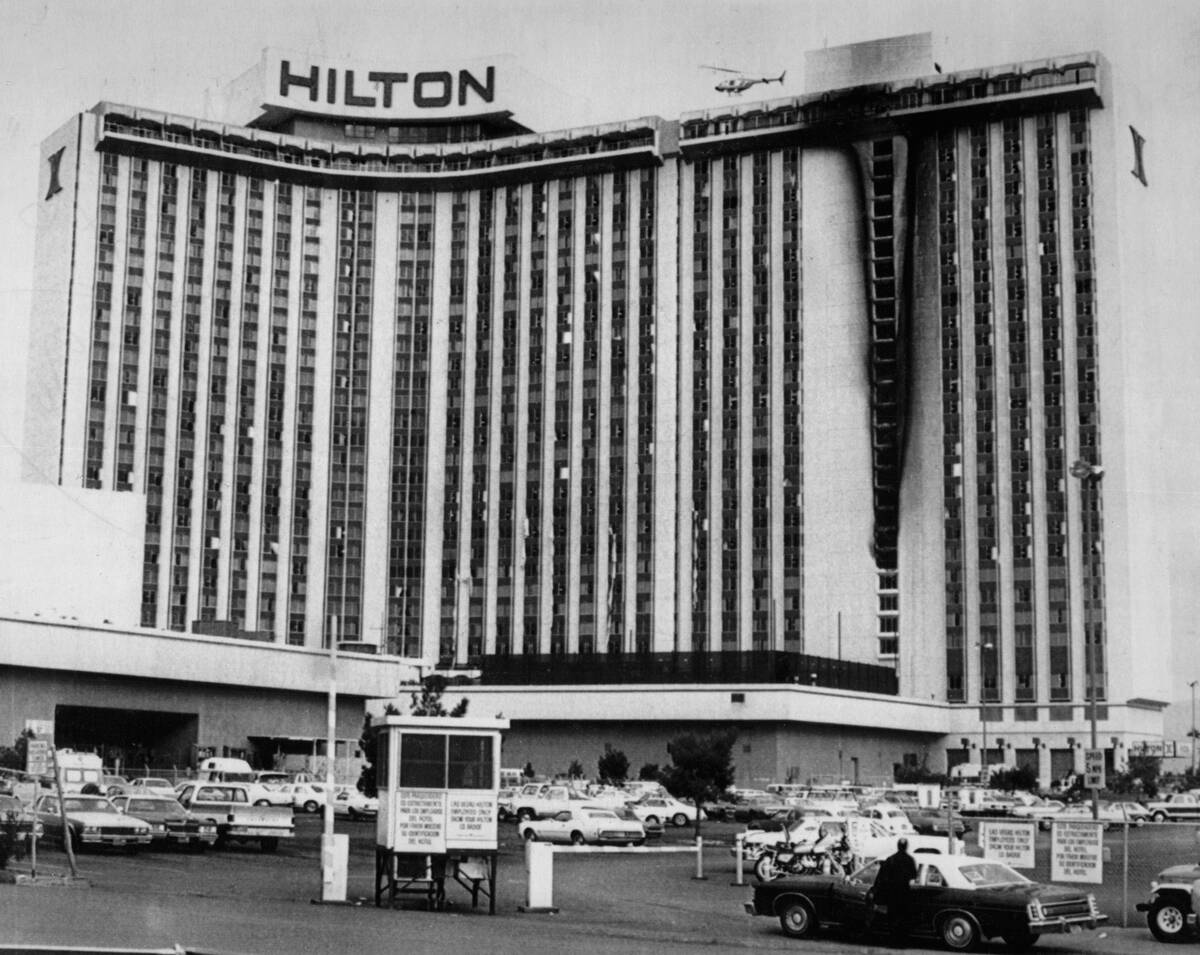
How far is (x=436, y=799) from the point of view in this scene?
99.7ft

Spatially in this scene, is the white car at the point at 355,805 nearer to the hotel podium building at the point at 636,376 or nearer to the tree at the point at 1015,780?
the tree at the point at 1015,780

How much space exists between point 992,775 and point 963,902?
89.7 metres

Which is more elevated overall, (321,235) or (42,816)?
(321,235)

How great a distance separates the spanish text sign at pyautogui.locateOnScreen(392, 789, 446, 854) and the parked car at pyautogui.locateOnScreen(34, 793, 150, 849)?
50.6 feet

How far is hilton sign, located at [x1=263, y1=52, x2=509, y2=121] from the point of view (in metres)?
158

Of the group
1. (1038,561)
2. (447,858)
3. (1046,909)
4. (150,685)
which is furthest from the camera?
(1038,561)

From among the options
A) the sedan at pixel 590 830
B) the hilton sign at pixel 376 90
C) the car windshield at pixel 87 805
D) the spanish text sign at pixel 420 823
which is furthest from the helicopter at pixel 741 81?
the spanish text sign at pixel 420 823

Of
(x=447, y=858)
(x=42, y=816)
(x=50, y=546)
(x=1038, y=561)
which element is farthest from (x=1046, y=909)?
(x=1038, y=561)

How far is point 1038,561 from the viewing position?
138375 mm

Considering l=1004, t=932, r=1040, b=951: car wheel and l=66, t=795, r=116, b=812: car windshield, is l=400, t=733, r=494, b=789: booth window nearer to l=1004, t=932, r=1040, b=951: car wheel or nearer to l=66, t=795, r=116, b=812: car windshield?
l=1004, t=932, r=1040, b=951: car wheel

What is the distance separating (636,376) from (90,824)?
111 meters

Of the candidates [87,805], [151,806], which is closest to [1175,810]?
[151,806]

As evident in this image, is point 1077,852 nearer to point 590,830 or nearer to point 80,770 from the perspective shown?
point 590,830

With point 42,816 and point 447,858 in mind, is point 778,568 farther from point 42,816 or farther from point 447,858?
point 447,858
